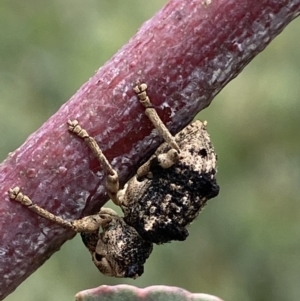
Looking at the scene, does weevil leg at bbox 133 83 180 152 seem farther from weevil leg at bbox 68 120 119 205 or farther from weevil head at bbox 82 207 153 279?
weevil head at bbox 82 207 153 279

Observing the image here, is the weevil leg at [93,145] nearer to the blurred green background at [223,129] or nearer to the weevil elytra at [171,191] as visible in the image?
the weevil elytra at [171,191]

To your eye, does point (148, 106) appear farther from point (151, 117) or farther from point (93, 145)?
point (93, 145)

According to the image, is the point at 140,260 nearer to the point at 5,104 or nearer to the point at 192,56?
the point at 192,56

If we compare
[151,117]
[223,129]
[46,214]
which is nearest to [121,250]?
[46,214]

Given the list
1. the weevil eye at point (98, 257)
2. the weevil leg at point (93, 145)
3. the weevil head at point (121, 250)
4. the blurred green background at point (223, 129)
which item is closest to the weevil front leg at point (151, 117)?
the weevil leg at point (93, 145)

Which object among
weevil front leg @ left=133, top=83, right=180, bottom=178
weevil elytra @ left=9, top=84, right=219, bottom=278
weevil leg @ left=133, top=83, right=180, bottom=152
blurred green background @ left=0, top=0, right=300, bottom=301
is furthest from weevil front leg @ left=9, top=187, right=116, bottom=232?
blurred green background @ left=0, top=0, right=300, bottom=301

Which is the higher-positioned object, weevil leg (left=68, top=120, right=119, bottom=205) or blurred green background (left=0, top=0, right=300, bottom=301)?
blurred green background (left=0, top=0, right=300, bottom=301)

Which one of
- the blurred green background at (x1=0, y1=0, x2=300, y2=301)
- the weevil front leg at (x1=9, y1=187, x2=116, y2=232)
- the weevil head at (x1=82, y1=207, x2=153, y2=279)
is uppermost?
the blurred green background at (x1=0, y1=0, x2=300, y2=301)
